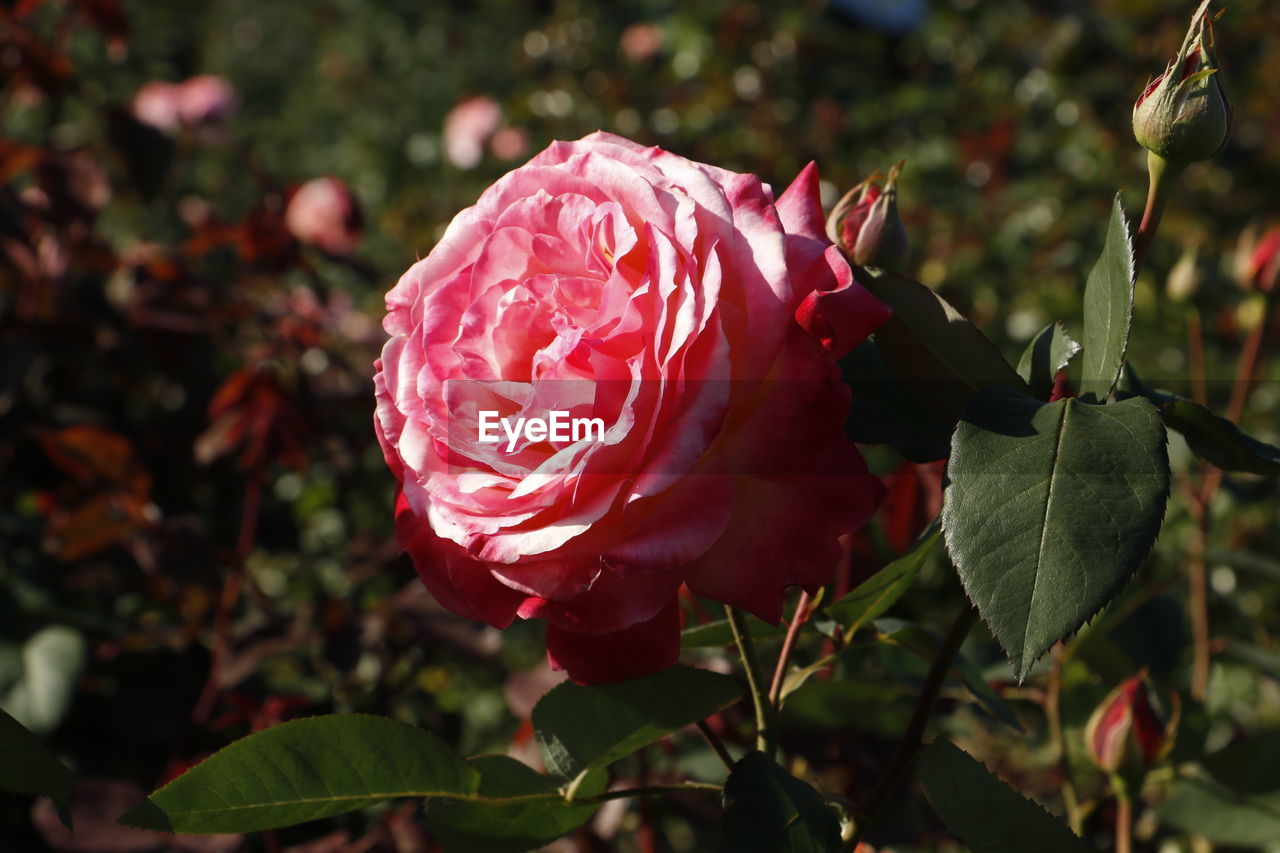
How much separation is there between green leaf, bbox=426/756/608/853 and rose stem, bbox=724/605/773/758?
3.2 inches

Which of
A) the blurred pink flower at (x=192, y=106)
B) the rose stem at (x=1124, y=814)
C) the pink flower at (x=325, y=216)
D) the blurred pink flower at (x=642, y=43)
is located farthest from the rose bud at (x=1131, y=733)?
the blurred pink flower at (x=642, y=43)

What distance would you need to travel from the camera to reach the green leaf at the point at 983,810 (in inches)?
16.3

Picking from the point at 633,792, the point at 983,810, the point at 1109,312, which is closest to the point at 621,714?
the point at 633,792

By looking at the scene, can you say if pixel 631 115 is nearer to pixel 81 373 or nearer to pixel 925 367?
pixel 81 373

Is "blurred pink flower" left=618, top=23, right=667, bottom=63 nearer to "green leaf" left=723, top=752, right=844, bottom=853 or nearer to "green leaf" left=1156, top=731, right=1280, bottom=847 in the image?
"green leaf" left=1156, top=731, right=1280, bottom=847

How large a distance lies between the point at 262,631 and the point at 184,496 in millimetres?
404

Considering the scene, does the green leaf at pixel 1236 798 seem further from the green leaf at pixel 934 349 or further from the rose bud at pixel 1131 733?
the green leaf at pixel 934 349

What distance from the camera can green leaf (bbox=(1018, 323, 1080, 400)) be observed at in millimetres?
408

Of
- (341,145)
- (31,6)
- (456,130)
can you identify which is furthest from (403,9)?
(31,6)

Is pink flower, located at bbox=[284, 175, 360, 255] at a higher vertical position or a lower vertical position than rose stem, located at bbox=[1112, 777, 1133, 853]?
lower

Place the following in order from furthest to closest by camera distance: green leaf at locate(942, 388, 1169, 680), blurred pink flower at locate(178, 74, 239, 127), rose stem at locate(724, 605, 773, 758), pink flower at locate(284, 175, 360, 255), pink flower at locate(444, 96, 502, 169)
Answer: pink flower at locate(444, 96, 502, 169), blurred pink flower at locate(178, 74, 239, 127), pink flower at locate(284, 175, 360, 255), rose stem at locate(724, 605, 773, 758), green leaf at locate(942, 388, 1169, 680)

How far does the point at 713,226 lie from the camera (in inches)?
15.1

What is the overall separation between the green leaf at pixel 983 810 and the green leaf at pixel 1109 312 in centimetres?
16

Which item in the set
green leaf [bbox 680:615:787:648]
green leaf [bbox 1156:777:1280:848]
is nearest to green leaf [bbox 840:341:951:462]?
green leaf [bbox 680:615:787:648]
